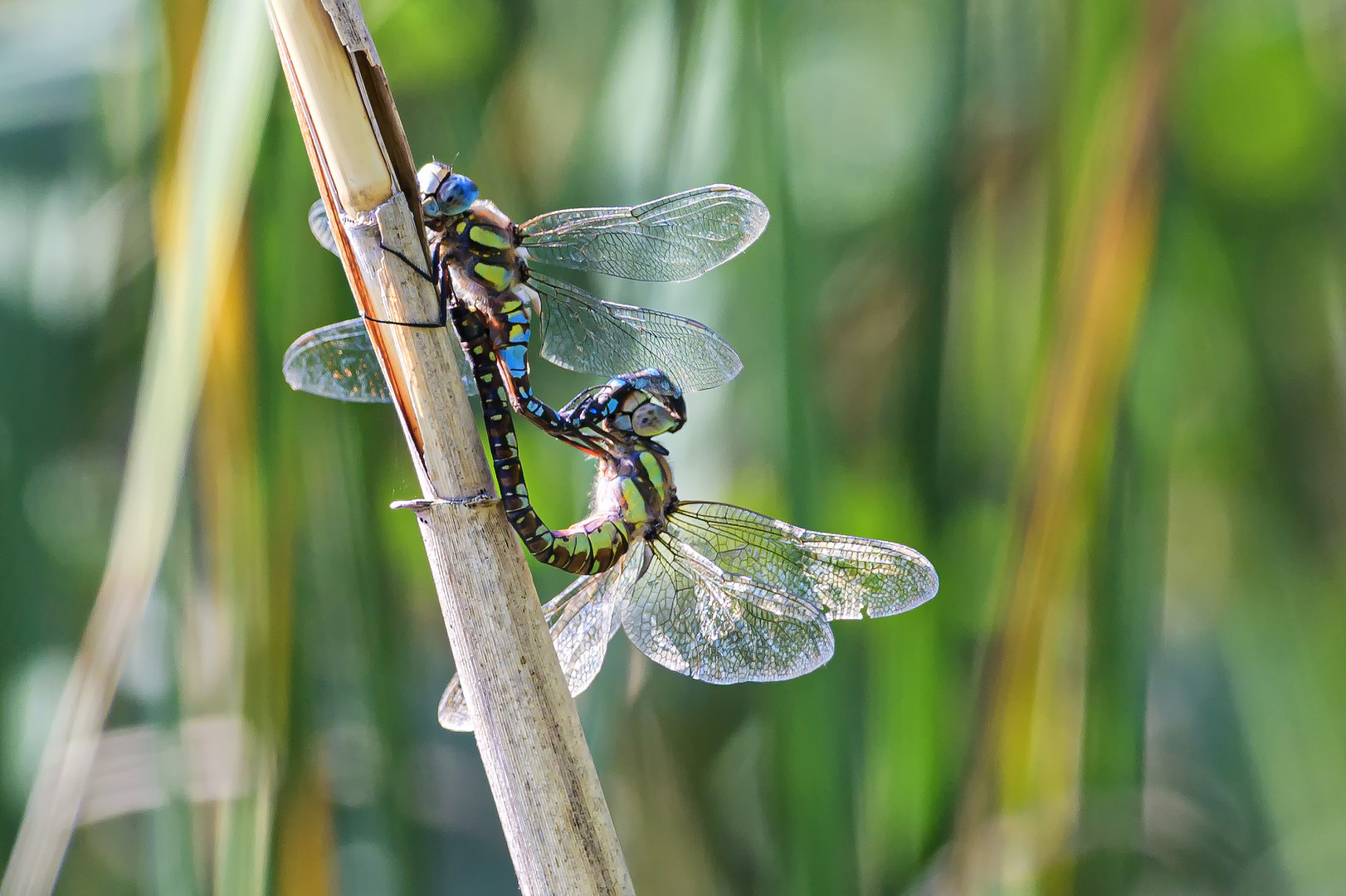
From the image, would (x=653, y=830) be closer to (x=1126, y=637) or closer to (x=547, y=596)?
(x=547, y=596)

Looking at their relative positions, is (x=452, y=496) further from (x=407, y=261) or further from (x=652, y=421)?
(x=652, y=421)

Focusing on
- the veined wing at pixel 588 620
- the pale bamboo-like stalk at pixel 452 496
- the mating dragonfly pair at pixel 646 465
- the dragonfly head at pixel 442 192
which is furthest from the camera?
the veined wing at pixel 588 620

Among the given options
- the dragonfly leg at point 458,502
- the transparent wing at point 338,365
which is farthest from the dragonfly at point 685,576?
the dragonfly leg at point 458,502

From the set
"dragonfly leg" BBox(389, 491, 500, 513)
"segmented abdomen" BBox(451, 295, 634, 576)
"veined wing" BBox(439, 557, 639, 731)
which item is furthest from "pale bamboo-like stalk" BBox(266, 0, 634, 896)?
"veined wing" BBox(439, 557, 639, 731)

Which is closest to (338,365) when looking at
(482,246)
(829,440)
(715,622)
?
(482,246)

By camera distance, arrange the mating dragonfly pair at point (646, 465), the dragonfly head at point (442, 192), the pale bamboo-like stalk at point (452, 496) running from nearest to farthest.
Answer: the pale bamboo-like stalk at point (452, 496), the dragonfly head at point (442, 192), the mating dragonfly pair at point (646, 465)

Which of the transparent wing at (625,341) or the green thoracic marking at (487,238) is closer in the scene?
the green thoracic marking at (487,238)

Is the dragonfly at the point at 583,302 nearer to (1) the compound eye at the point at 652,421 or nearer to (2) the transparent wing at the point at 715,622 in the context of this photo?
(1) the compound eye at the point at 652,421

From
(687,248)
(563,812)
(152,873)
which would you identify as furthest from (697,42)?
(152,873)
